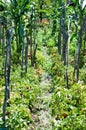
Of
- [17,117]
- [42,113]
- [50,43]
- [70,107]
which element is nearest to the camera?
[17,117]

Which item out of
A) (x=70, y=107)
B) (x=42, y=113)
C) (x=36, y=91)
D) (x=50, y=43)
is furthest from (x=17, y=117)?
(x=50, y=43)

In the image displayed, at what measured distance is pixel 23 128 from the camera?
10.7 metres

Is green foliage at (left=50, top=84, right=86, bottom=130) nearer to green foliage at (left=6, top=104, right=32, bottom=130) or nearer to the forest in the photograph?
the forest

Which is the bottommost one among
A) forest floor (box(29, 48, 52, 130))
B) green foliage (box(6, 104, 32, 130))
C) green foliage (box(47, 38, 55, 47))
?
forest floor (box(29, 48, 52, 130))

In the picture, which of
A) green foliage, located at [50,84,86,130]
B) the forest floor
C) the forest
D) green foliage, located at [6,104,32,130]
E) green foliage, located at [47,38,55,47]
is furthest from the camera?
green foliage, located at [47,38,55,47]

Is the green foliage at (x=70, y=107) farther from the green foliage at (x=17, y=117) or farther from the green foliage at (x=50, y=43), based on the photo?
the green foliage at (x=50, y=43)

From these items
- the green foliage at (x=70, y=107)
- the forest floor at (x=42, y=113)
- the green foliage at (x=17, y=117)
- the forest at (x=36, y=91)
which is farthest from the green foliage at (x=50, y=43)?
the green foliage at (x=17, y=117)

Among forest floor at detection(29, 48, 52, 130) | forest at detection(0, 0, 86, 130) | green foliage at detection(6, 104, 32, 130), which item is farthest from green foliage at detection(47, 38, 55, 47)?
green foliage at detection(6, 104, 32, 130)

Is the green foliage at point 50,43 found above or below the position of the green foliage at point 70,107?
above

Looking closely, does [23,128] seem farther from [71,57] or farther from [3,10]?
[71,57]

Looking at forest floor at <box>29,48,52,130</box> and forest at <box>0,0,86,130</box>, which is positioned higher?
forest at <box>0,0,86,130</box>

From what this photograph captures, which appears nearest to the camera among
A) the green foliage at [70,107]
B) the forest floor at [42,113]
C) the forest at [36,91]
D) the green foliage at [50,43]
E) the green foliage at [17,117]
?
the green foliage at [70,107]

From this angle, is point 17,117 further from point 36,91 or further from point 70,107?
point 36,91

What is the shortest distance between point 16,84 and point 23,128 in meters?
5.29
